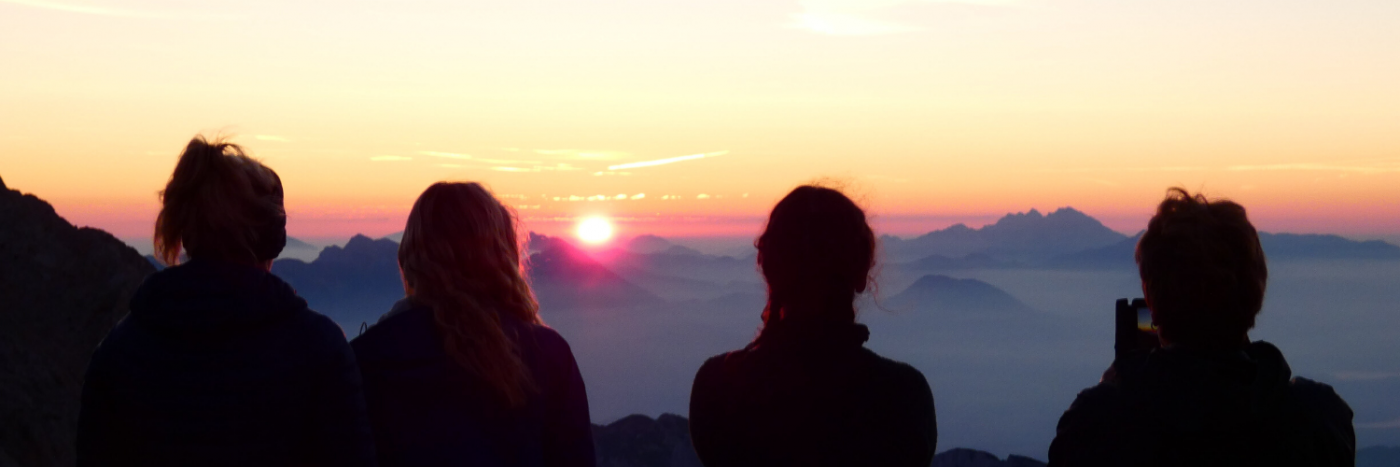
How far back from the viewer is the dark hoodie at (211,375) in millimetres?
2859

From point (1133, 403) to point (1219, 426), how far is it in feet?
0.73

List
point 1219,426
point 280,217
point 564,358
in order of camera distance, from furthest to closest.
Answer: point 564,358, point 280,217, point 1219,426

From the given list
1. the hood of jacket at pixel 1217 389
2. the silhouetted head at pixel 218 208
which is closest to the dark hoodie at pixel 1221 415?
the hood of jacket at pixel 1217 389

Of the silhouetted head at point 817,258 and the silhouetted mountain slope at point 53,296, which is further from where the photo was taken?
the silhouetted mountain slope at point 53,296

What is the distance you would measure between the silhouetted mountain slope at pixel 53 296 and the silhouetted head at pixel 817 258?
1414cm

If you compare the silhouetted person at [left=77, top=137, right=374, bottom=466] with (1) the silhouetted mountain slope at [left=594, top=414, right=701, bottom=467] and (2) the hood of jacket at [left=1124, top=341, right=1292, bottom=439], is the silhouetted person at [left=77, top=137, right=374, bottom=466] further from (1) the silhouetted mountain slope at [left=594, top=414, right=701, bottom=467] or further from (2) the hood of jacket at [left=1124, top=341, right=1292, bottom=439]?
(1) the silhouetted mountain slope at [left=594, top=414, right=701, bottom=467]

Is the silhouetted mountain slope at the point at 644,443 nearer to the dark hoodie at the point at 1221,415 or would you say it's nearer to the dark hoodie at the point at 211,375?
the dark hoodie at the point at 211,375

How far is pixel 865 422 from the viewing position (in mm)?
2936

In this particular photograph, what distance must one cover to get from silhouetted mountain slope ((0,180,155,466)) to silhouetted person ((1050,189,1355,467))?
49.2 ft

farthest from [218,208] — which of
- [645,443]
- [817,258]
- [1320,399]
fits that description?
[645,443]

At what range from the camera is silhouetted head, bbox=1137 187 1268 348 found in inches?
104

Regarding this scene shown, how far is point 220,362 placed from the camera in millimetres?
2863

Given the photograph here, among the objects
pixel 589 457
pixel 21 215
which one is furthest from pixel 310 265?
pixel 589 457

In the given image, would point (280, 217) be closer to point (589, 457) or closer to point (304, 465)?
point (304, 465)
